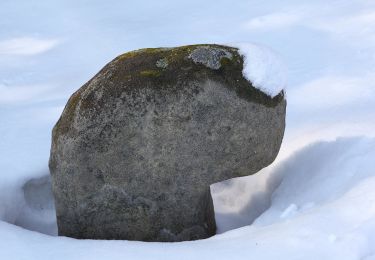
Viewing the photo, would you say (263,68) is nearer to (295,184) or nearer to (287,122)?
A: (295,184)

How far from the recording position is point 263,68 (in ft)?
10.4

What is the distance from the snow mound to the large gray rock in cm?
5

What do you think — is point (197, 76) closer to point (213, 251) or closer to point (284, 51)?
point (213, 251)

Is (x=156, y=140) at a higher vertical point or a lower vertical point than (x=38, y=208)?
higher

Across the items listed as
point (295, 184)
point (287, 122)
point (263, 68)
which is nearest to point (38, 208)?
point (295, 184)

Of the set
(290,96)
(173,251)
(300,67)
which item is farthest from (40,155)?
(300,67)

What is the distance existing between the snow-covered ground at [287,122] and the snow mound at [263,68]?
69 centimetres

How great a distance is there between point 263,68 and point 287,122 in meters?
1.45

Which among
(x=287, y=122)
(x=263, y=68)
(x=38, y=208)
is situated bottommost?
(x=38, y=208)

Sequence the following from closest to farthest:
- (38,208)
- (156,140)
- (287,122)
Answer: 1. (156,140)
2. (38,208)
3. (287,122)

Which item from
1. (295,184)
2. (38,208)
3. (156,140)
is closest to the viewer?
(156,140)

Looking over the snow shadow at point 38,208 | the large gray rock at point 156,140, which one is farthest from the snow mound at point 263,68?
the snow shadow at point 38,208

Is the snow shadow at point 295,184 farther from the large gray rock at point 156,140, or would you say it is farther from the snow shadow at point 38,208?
the snow shadow at point 38,208

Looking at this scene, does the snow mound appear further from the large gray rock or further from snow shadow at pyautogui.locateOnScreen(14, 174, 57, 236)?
snow shadow at pyautogui.locateOnScreen(14, 174, 57, 236)
